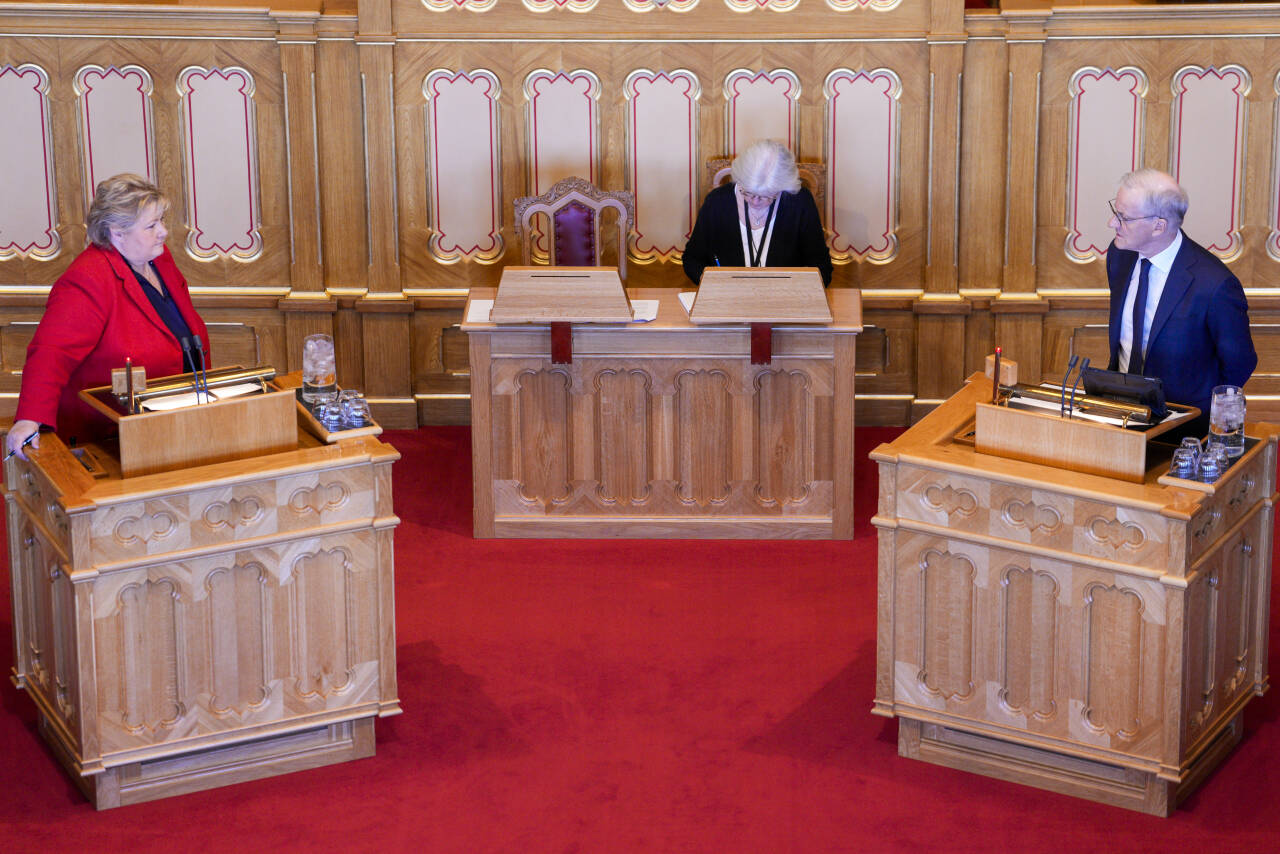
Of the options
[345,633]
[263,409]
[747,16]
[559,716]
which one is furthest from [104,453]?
[747,16]

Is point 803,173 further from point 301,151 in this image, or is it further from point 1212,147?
point 301,151

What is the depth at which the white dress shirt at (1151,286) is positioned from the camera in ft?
16.1

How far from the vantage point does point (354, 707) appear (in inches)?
183

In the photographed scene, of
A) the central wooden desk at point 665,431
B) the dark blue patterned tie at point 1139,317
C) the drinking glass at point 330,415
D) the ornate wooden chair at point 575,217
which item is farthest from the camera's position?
the ornate wooden chair at point 575,217

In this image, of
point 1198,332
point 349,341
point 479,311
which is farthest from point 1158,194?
point 349,341

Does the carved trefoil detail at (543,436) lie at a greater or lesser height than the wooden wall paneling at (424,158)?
lesser

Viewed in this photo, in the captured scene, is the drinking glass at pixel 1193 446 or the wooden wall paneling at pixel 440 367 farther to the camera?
the wooden wall paneling at pixel 440 367

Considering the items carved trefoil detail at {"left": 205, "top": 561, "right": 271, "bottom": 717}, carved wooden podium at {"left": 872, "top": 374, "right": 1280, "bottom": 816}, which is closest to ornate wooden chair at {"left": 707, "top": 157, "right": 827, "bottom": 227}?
carved wooden podium at {"left": 872, "top": 374, "right": 1280, "bottom": 816}

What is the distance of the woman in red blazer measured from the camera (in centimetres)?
466

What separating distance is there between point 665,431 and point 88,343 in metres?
2.35

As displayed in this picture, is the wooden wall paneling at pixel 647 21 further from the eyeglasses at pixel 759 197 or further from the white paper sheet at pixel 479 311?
the white paper sheet at pixel 479 311

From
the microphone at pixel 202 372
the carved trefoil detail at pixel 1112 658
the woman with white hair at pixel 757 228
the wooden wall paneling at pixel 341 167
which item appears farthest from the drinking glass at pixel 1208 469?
the wooden wall paneling at pixel 341 167

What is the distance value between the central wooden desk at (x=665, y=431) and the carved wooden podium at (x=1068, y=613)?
1.59 metres

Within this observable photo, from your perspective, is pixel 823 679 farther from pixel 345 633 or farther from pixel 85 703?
pixel 85 703
